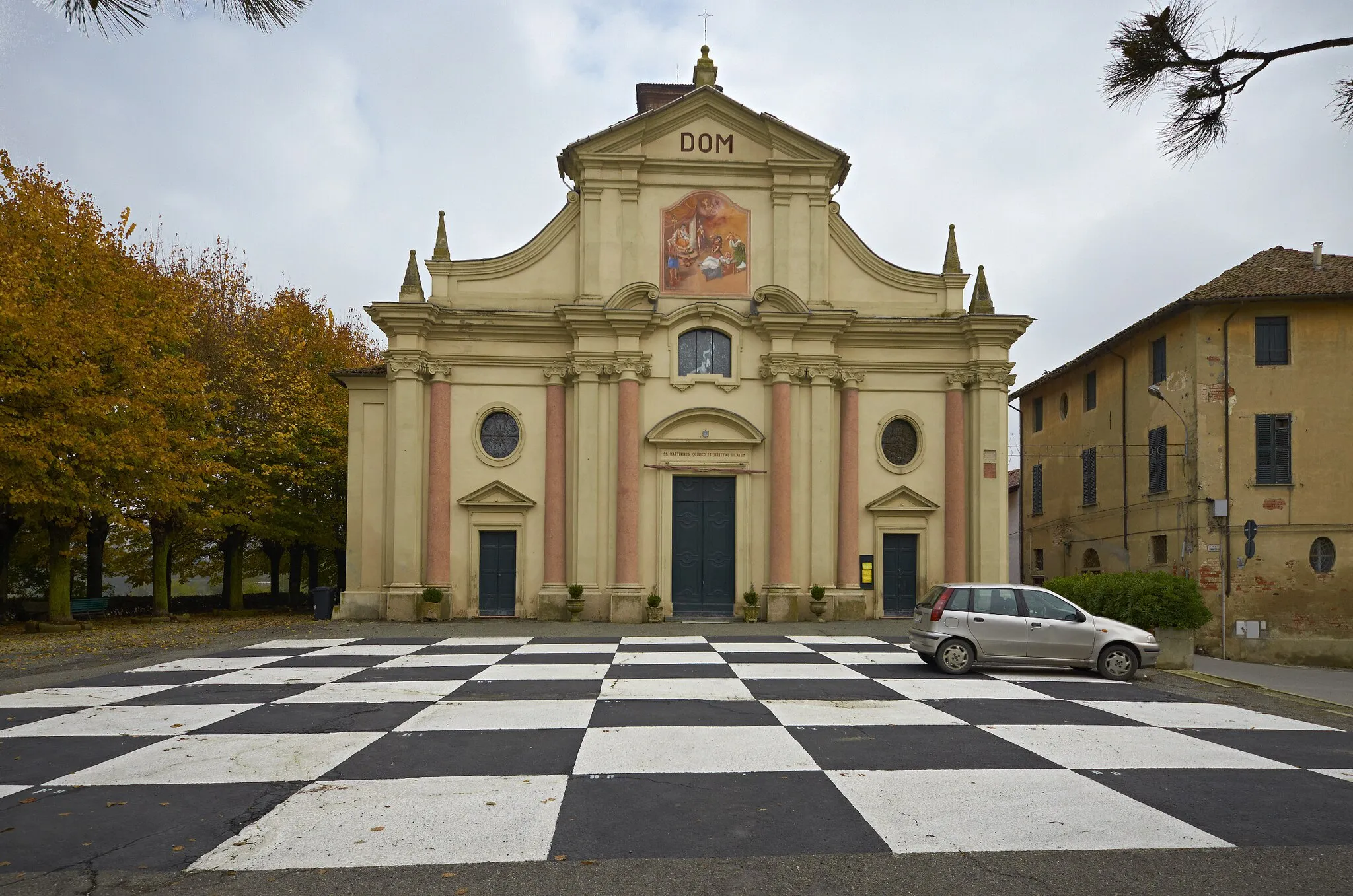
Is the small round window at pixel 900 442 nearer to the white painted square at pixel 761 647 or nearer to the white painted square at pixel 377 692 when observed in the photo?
the white painted square at pixel 761 647

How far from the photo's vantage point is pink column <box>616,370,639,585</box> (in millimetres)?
24188

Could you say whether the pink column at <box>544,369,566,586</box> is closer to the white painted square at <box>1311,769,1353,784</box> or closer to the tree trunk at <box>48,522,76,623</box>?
the tree trunk at <box>48,522,76,623</box>

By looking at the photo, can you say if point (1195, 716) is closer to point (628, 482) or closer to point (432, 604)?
point (628, 482)

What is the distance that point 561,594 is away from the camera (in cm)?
2434

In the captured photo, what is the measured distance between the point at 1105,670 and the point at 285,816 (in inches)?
456

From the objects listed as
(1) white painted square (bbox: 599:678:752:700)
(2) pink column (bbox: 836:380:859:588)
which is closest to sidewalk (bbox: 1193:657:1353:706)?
(1) white painted square (bbox: 599:678:752:700)

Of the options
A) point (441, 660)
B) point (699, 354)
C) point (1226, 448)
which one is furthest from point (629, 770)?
point (1226, 448)

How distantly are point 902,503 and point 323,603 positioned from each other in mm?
15713

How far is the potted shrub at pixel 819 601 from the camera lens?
80.0ft

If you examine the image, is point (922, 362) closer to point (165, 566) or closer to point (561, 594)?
point (561, 594)

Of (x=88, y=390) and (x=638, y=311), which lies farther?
(x=638, y=311)

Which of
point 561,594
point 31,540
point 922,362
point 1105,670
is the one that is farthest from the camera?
point 31,540

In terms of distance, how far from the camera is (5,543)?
27.1 metres

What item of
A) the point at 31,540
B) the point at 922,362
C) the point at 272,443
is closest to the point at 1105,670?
the point at 922,362
